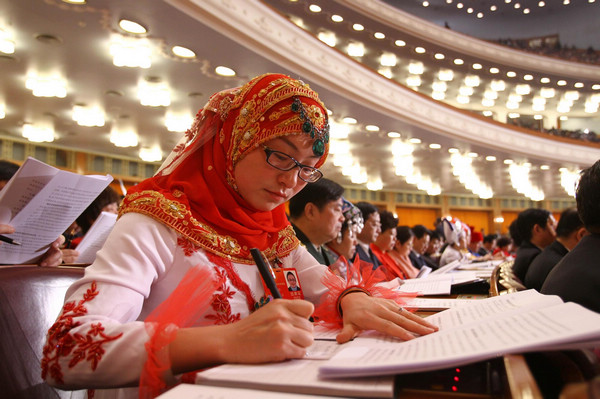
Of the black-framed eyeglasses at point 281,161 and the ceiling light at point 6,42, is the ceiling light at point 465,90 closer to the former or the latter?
the ceiling light at point 6,42

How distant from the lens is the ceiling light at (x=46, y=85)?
596cm

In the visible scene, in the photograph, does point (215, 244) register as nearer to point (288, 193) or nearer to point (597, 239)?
point (288, 193)

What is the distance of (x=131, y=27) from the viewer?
179 inches

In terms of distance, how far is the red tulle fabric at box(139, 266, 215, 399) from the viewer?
68 centimetres

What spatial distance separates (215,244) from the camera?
1008 mm

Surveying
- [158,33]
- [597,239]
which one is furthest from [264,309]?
[158,33]

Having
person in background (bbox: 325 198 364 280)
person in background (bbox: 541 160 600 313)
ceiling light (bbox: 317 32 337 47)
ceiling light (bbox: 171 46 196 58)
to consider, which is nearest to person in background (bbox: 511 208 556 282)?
person in background (bbox: 325 198 364 280)

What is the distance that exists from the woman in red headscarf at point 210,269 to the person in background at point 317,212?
1.33 metres

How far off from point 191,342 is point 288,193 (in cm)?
50

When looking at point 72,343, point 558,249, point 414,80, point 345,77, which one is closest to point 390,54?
point 414,80

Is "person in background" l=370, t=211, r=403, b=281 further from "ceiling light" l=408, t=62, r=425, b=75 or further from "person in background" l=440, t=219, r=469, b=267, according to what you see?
"ceiling light" l=408, t=62, r=425, b=75

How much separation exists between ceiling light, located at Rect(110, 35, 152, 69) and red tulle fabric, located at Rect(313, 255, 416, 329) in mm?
4583

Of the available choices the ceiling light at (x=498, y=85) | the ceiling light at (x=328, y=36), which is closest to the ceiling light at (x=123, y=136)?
the ceiling light at (x=328, y=36)

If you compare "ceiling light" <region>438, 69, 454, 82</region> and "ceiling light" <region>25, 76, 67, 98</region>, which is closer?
"ceiling light" <region>25, 76, 67, 98</region>
